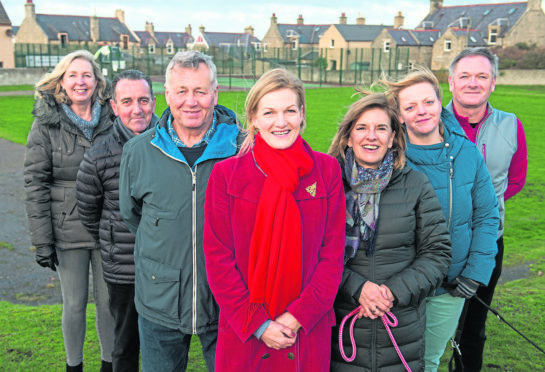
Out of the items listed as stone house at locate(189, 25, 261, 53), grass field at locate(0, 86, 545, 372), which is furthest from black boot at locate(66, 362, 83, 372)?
stone house at locate(189, 25, 261, 53)

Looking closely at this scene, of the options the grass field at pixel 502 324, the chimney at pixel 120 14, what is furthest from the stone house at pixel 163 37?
the grass field at pixel 502 324

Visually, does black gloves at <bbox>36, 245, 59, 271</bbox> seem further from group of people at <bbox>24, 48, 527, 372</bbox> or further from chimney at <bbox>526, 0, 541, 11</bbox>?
chimney at <bbox>526, 0, 541, 11</bbox>

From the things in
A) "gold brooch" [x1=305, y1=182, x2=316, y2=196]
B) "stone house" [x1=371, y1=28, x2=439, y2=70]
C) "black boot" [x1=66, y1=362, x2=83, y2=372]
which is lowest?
"black boot" [x1=66, y1=362, x2=83, y2=372]

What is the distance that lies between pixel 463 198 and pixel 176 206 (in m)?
1.68

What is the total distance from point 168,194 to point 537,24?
60.3 metres

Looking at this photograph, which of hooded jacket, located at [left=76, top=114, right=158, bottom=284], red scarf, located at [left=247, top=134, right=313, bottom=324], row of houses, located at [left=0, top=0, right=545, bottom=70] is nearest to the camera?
red scarf, located at [left=247, top=134, right=313, bottom=324]

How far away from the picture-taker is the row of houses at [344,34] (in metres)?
53.1

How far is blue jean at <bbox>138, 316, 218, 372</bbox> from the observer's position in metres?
2.84

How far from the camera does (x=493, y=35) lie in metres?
55.8

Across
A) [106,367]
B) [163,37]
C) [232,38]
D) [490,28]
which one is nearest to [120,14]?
[163,37]

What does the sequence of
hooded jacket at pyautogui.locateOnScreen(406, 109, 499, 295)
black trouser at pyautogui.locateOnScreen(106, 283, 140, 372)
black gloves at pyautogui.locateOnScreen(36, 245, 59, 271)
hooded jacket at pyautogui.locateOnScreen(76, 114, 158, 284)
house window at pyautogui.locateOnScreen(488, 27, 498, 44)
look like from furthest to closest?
house window at pyautogui.locateOnScreen(488, 27, 498, 44)
black gloves at pyautogui.locateOnScreen(36, 245, 59, 271)
black trouser at pyautogui.locateOnScreen(106, 283, 140, 372)
hooded jacket at pyautogui.locateOnScreen(76, 114, 158, 284)
hooded jacket at pyautogui.locateOnScreen(406, 109, 499, 295)

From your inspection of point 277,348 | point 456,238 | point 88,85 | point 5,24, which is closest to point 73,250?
point 88,85

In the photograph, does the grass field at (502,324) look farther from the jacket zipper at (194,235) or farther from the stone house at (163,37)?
the stone house at (163,37)

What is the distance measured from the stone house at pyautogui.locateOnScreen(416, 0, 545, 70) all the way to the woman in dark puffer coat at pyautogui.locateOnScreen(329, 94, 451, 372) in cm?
5384
